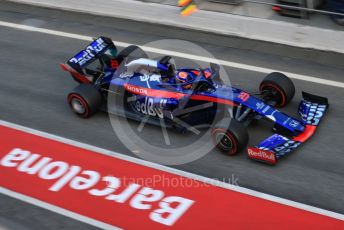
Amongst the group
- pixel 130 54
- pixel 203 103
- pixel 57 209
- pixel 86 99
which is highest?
→ pixel 130 54

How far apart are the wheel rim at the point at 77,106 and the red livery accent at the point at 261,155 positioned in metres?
3.38

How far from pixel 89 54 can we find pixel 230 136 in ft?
12.2

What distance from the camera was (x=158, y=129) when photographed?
29.9 feet

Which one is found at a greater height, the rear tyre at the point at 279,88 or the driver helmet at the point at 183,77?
the driver helmet at the point at 183,77

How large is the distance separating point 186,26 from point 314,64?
11.6 ft

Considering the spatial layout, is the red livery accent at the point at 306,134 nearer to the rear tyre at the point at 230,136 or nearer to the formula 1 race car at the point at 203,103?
the formula 1 race car at the point at 203,103

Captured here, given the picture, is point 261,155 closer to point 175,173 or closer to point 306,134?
point 306,134

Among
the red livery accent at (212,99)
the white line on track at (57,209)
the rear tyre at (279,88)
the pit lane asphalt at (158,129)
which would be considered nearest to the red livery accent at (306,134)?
the pit lane asphalt at (158,129)

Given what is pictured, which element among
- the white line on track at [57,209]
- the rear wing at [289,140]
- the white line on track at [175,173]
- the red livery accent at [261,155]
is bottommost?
the white line on track at [57,209]

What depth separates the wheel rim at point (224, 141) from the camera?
7.94 m

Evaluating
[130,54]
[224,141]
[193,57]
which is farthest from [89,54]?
[224,141]

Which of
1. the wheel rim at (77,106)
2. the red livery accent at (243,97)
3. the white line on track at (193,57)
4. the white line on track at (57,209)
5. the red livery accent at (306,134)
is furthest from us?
the white line on track at (193,57)

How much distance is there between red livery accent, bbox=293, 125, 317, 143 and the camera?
8.17 m

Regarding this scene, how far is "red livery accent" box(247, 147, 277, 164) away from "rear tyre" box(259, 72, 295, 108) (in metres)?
1.62
